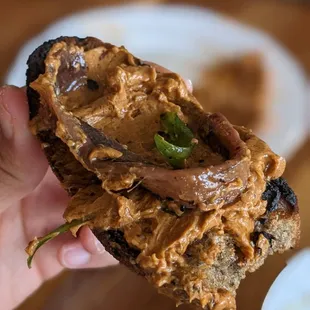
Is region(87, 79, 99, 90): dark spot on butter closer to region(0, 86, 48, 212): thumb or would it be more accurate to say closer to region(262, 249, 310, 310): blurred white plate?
region(0, 86, 48, 212): thumb

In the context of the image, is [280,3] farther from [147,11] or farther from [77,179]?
[77,179]

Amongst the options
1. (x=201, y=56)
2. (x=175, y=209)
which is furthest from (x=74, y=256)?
(x=201, y=56)

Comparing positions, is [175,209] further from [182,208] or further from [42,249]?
[42,249]

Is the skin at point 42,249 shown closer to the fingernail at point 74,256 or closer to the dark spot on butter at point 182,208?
the fingernail at point 74,256

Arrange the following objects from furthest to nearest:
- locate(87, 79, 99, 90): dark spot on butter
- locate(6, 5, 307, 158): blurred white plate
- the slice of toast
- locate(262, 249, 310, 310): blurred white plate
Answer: locate(6, 5, 307, 158): blurred white plate < locate(262, 249, 310, 310): blurred white plate < locate(87, 79, 99, 90): dark spot on butter < the slice of toast

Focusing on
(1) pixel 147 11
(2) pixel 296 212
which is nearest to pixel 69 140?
(2) pixel 296 212

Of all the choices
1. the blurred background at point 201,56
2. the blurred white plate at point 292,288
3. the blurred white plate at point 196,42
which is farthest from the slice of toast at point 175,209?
the blurred white plate at point 196,42

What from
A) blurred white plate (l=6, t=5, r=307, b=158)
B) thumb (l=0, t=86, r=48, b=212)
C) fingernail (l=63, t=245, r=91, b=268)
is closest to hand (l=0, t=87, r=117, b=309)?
fingernail (l=63, t=245, r=91, b=268)

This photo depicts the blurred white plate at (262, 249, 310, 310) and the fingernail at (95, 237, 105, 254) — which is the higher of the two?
the fingernail at (95, 237, 105, 254)
